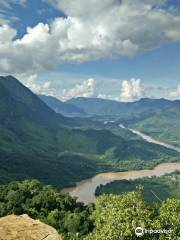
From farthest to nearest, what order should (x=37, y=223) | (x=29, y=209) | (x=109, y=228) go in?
(x=29, y=209) < (x=109, y=228) < (x=37, y=223)

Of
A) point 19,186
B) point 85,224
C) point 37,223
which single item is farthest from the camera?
point 19,186

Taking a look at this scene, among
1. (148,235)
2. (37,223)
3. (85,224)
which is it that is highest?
(37,223)

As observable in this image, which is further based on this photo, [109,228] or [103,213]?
[103,213]

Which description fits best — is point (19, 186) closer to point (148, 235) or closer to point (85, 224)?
point (85, 224)

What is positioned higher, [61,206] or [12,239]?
[12,239]

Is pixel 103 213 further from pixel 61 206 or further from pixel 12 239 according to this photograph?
pixel 61 206

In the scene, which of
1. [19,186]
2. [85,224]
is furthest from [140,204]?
[19,186]

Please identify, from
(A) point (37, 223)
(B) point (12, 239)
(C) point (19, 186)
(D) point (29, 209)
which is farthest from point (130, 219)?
(C) point (19, 186)
